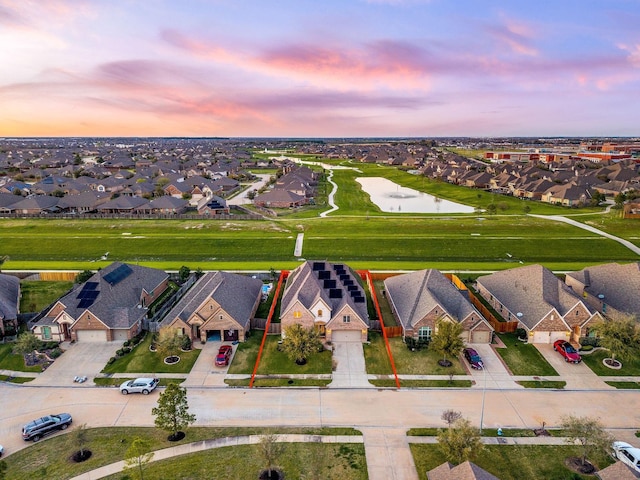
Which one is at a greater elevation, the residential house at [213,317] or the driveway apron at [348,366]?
the residential house at [213,317]

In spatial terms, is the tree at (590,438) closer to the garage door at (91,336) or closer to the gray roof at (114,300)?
the gray roof at (114,300)

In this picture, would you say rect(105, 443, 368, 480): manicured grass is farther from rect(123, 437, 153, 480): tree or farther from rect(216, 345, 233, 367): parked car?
rect(216, 345, 233, 367): parked car

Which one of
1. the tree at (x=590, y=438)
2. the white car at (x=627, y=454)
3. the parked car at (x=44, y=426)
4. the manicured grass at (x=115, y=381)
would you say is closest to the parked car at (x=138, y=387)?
the manicured grass at (x=115, y=381)

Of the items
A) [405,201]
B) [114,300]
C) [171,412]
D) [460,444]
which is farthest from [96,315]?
[405,201]

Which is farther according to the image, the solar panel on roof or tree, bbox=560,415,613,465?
the solar panel on roof

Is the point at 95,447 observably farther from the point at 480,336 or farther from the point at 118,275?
the point at 480,336

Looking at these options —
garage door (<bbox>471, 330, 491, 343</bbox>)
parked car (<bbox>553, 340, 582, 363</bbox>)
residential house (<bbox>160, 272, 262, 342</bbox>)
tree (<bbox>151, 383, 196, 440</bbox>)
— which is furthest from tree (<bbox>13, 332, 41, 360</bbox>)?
parked car (<bbox>553, 340, 582, 363</bbox>)

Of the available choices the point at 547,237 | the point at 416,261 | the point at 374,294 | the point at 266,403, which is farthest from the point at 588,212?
the point at 266,403
